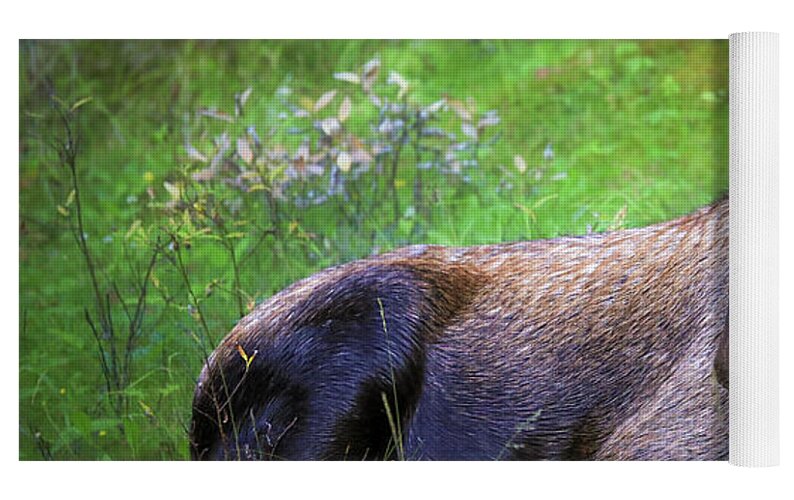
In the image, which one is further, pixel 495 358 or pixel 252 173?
pixel 252 173

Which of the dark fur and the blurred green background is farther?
the blurred green background

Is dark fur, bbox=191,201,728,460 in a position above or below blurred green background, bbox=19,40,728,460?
below

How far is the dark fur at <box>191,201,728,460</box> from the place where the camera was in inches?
173

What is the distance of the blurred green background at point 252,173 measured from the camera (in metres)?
4.58

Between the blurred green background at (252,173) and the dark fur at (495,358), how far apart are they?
145 mm

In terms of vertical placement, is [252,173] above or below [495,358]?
above

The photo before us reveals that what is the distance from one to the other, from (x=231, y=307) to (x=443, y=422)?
36.8 inches

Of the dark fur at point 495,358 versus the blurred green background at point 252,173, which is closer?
the dark fur at point 495,358

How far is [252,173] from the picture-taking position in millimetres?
4625

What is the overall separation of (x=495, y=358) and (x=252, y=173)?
1.18m

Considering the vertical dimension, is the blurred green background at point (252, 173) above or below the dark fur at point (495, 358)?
above

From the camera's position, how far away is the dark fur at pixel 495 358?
4.38 metres

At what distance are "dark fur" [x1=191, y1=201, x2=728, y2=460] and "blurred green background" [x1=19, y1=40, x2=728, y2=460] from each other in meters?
0.15

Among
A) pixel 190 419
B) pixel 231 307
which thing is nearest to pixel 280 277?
pixel 231 307
